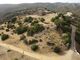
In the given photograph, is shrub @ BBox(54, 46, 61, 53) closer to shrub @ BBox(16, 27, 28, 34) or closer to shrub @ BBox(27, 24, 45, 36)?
shrub @ BBox(27, 24, 45, 36)

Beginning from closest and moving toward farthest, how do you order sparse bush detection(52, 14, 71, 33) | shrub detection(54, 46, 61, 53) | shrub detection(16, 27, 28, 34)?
shrub detection(54, 46, 61, 53) < sparse bush detection(52, 14, 71, 33) < shrub detection(16, 27, 28, 34)

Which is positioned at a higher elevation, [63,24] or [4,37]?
[63,24]

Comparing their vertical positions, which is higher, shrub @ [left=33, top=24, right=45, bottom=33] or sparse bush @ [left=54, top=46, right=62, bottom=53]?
shrub @ [left=33, top=24, right=45, bottom=33]

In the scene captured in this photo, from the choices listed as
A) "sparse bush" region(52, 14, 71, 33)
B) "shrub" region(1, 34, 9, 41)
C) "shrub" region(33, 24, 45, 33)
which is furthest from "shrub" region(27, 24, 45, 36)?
"shrub" region(1, 34, 9, 41)

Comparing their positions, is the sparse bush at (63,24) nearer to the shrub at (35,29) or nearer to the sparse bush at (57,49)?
the shrub at (35,29)

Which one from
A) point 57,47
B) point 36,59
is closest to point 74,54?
point 57,47

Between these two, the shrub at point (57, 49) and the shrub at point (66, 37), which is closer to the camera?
the shrub at point (57, 49)

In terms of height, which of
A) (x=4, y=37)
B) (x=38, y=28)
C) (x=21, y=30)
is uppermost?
Result: (x=38, y=28)

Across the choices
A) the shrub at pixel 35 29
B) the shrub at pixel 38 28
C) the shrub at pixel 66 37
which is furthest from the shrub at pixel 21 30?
the shrub at pixel 66 37

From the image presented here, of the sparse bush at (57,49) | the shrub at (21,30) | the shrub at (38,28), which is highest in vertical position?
the shrub at (38,28)

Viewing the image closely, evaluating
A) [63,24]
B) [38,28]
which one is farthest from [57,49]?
[63,24]

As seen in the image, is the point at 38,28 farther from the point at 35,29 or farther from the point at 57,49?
the point at 57,49
